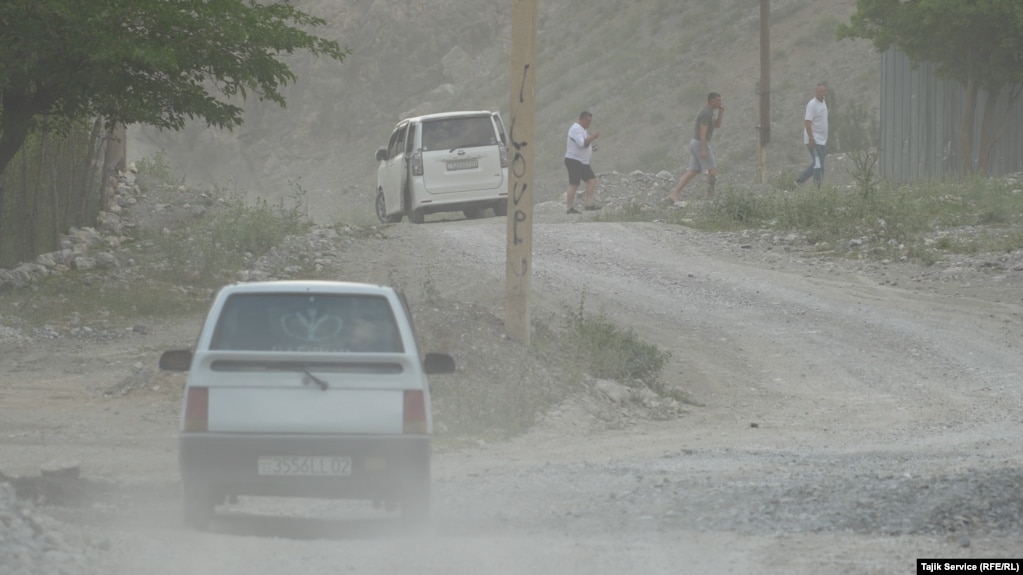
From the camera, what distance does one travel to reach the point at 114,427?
12.1 meters

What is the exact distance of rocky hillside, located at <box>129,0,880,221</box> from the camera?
45812 millimetres

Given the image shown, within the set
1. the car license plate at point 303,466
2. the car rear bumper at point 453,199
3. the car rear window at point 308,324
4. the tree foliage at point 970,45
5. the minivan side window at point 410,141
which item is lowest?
the car license plate at point 303,466

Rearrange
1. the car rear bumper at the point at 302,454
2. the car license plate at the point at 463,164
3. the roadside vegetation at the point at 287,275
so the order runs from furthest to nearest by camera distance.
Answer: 1. the car license plate at the point at 463,164
2. the roadside vegetation at the point at 287,275
3. the car rear bumper at the point at 302,454

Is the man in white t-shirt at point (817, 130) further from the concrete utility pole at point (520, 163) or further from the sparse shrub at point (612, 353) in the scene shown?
the concrete utility pole at point (520, 163)

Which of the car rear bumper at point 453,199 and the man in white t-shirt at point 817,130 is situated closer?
the car rear bumper at point 453,199

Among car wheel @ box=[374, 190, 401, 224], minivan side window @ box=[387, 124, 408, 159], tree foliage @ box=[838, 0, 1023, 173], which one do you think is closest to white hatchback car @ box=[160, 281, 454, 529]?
minivan side window @ box=[387, 124, 408, 159]

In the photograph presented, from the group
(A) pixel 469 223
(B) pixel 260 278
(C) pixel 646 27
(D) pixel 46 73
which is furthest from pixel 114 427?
(C) pixel 646 27

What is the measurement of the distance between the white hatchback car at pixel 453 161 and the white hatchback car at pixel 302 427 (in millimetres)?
16074

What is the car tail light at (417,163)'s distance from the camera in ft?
77.4

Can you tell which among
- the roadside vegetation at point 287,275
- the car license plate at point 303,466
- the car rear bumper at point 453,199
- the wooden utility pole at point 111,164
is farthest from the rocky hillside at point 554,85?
the car license plate at point 303,466

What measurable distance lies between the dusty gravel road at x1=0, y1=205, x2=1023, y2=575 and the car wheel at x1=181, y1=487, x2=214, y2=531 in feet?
0.38

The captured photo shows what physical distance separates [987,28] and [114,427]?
21.7 metres

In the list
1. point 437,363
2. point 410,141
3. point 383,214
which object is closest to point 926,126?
point 383,214

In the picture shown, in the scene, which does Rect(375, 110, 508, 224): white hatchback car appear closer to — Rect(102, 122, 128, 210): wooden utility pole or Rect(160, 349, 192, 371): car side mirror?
Rect(102, 122, 128, 210): wooden utility pole
